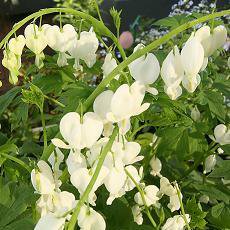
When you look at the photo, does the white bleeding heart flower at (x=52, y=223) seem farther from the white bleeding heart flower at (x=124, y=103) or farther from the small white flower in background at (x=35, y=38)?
the small white flower in background at (x=35, y=38)

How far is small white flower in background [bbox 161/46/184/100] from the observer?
1113mm

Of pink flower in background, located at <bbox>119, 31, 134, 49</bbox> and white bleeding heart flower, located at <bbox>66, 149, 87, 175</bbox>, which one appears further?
pink flower in background, located at <bbox>119, 31, 134, 49</bbox>

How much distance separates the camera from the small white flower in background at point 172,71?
3.65ft

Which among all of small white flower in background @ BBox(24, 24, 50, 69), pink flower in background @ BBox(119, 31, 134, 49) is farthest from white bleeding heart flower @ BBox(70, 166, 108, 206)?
pink flower in background @ BBox(119, 31, 134, 49)

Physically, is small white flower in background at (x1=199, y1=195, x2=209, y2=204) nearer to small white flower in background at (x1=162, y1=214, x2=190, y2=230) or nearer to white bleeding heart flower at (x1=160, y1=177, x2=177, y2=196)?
white bleeding heart flower at (x1=160, y1=177, x2=177, y2=196)

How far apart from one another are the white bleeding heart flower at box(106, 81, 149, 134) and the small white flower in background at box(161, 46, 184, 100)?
→ 0.06 meters

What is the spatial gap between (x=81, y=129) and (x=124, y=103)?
10 centimetres

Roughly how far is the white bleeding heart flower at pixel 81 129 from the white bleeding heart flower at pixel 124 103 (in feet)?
0.12

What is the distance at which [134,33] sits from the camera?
525 centimetres

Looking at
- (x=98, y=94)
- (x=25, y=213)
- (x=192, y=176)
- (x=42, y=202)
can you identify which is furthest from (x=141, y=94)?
(x=192, y=176)

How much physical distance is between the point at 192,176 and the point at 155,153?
0.31m

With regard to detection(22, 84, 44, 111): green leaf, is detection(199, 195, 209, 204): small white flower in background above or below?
below

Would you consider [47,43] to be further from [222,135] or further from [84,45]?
[222,135]

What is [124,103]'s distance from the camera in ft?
3.38
